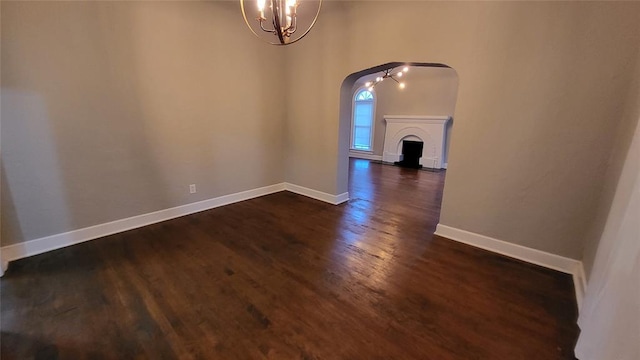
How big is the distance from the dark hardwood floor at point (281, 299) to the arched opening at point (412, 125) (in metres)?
2.88

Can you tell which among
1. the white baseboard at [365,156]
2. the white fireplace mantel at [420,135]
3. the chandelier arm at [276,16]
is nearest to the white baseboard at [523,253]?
the chandelier arm at [276,16]

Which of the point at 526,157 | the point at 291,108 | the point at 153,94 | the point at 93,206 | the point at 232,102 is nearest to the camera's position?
the point at 526,157

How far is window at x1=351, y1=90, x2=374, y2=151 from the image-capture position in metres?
8.33

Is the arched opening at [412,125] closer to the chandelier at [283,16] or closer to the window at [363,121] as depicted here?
the window at [363,121]

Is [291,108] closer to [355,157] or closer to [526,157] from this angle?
[526,157]

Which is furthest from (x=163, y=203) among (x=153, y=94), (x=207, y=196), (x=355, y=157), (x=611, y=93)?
(x=355, y=157)

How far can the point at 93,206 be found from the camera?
2.71 m

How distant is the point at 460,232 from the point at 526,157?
0.99 meters

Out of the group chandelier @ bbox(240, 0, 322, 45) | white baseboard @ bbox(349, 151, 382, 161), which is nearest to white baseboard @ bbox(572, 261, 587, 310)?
chandelier @ bbox(240, 0, 322, 45)

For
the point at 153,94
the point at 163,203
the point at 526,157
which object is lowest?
the point at 163,203

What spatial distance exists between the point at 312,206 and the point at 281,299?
6.61ft

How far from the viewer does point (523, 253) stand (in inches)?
97.4

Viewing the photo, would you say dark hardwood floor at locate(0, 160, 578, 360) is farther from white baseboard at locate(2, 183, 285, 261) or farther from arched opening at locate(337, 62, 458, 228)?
arched opening at locate(337, 62, 458, 228)

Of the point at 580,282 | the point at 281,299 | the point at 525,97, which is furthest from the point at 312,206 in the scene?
the point at 580,282
